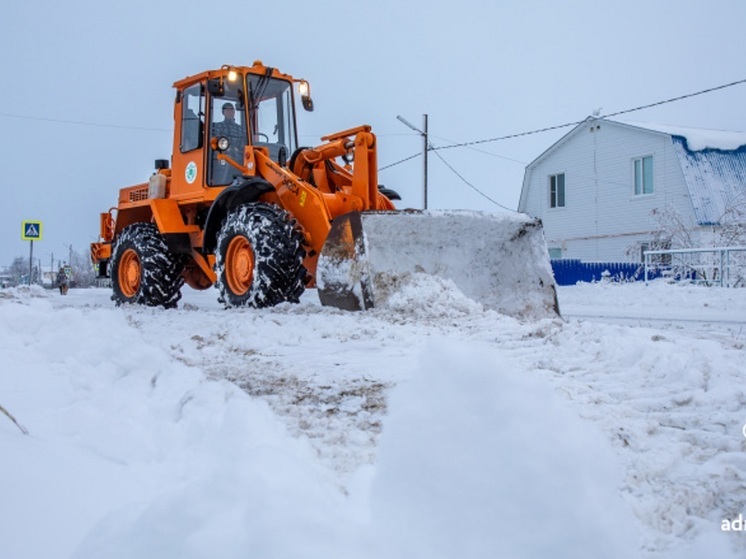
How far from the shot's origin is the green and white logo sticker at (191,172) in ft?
31.8

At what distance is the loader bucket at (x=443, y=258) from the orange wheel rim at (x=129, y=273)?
14.4ft

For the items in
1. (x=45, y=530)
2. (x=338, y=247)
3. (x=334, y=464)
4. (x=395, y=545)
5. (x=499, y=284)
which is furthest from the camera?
(x=499, y=284)

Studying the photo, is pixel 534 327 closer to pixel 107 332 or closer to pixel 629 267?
pixel 107 332

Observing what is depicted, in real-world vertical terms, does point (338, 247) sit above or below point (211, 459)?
above

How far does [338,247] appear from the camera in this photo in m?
7.27

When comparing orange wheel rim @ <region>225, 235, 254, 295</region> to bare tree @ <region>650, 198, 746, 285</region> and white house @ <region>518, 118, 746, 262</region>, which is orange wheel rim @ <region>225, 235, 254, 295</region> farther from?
white house @ <region>518, 118, 746, 262</region>

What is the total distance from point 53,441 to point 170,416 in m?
0.52

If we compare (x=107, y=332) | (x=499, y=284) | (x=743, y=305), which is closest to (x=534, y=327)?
(x=499, y=284)

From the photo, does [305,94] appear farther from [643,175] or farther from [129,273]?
[643,175]

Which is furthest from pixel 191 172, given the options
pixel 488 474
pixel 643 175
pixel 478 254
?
pixel 643 175

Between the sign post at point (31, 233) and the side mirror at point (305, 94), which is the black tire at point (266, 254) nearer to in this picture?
the side mirror at point (305, 94)

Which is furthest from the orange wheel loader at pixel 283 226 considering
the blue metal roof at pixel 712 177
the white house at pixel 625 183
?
the white house at pixel 625 183

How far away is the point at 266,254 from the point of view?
7.58 meters

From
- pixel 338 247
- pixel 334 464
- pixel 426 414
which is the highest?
pixel 338 247
